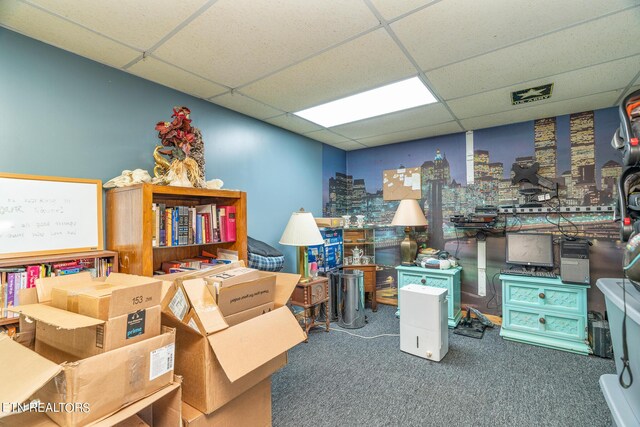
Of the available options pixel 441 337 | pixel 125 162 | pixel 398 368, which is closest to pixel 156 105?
pixel 125 162

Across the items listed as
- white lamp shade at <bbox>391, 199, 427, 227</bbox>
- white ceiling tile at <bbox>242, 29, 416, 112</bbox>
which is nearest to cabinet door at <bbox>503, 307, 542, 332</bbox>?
white lamp shade at <bbox>391, 199, 427, 227</bbox>

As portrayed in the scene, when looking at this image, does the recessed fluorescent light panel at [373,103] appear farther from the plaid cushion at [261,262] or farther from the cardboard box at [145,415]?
the cardboard box at [145,415]

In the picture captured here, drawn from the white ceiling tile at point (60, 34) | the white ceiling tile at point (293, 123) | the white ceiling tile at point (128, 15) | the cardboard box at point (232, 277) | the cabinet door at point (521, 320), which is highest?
the white ceiling tile at point (60, 34)

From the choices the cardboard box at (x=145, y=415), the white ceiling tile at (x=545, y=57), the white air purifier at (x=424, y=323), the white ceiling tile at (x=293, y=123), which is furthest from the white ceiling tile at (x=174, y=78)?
the white air purifier at (x=424, y=323)

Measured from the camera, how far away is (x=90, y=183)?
2.05 meters

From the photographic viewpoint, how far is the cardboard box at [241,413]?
1.37m

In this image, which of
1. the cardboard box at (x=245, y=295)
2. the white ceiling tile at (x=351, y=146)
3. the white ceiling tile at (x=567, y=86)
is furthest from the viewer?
the white ceiling tile at (x=351, y=146)

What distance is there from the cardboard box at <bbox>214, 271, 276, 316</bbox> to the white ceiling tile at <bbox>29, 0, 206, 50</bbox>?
143cm

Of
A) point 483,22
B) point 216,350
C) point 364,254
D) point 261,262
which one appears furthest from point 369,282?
point 483,22

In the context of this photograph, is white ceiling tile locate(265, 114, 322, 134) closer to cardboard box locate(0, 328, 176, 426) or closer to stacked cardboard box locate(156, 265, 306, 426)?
stacked cardboard box locate(156, 265, 306, 426)

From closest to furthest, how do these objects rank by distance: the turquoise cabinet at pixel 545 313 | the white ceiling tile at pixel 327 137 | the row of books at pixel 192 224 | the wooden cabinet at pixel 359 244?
the row of books at pixel 192 224
the turquoise cabinet at pixel 545 313
the white ceiling tile at pixel 327 137
the wooden cabinet at pixel 359 244

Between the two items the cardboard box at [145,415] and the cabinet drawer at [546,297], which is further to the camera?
the cabinet drawer at [546,297]

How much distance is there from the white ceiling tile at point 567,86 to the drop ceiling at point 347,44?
0.01 metres

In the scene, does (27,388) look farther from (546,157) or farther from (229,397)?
(546,157)
